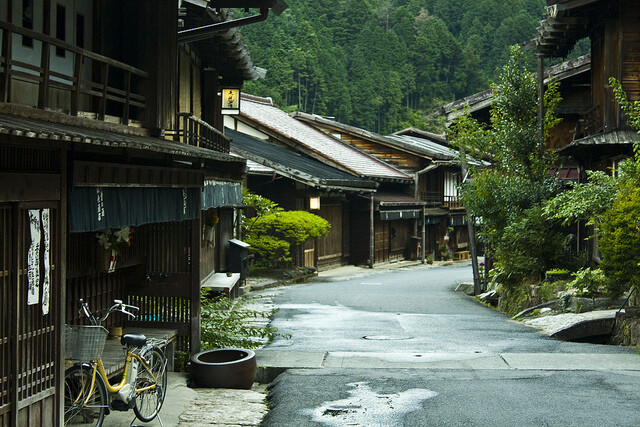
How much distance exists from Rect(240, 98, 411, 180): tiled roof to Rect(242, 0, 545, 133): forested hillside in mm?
29597

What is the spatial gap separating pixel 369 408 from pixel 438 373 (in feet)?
7.76

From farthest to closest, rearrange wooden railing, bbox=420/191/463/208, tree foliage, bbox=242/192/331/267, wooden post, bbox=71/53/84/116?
wooden railing, bbox=420/191/463/208, tree foliage, bbox=242/192/331/267, wooden post, bbox=71/53/84/116

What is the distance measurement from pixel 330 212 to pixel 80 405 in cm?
2716

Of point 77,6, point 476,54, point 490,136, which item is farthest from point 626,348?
point 476,54

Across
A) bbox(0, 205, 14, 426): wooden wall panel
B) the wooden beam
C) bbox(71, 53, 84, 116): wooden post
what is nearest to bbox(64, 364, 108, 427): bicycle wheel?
bbox(0, 205, 14, 426): wooden wall panel

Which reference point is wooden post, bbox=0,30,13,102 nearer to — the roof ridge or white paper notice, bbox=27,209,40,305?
white paper notice, bbox=27,209,40,305

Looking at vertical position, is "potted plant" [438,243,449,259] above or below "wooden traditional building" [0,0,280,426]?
below

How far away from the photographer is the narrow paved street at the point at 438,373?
857 cm

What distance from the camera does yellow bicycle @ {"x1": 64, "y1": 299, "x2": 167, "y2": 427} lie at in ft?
23.8

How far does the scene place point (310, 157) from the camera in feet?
120

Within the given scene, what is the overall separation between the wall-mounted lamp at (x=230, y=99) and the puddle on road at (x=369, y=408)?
9.65 meters

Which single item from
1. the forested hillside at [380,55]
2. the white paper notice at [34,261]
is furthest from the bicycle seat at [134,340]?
the forested hillside at [380,55]

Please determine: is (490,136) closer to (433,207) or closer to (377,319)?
(377,319)

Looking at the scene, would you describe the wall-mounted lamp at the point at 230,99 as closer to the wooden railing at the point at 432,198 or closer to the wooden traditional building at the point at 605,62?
the wooden traditional building at the point at 605,62
